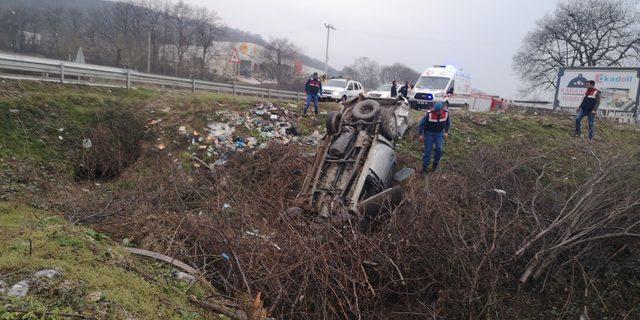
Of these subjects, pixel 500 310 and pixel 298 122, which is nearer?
pixel 500 310

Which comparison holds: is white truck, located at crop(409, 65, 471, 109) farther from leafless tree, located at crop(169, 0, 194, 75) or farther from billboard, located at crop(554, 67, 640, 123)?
leafless tree, located at crop(169, 0, 194, 75)

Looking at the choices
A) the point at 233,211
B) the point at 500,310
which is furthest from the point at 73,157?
the point at 500,310

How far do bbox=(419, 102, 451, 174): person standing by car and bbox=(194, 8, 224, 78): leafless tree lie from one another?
37.3 m

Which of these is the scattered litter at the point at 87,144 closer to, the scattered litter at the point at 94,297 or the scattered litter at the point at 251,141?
the scattered litter at the point at 251,141

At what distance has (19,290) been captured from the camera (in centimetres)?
292

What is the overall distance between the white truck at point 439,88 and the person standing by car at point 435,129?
23.9 ft

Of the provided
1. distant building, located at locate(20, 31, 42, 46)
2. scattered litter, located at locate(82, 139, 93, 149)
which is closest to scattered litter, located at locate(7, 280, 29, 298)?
scattered litter, located at locate(82, 139, 93, 149)

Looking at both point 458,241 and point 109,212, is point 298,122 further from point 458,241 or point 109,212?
point 458,241

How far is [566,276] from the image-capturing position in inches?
175

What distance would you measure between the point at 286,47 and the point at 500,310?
5130 cm

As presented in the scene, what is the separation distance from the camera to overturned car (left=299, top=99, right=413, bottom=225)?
559 centimetres

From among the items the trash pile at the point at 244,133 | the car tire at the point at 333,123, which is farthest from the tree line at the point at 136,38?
the car tire at the point at 333,123

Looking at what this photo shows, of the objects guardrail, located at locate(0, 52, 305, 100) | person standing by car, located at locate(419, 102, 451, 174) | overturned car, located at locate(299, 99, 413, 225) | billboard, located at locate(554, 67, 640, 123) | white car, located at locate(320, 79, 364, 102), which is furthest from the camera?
billboard, located at locate(554, 67, 640, 123)

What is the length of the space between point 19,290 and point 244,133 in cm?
720
